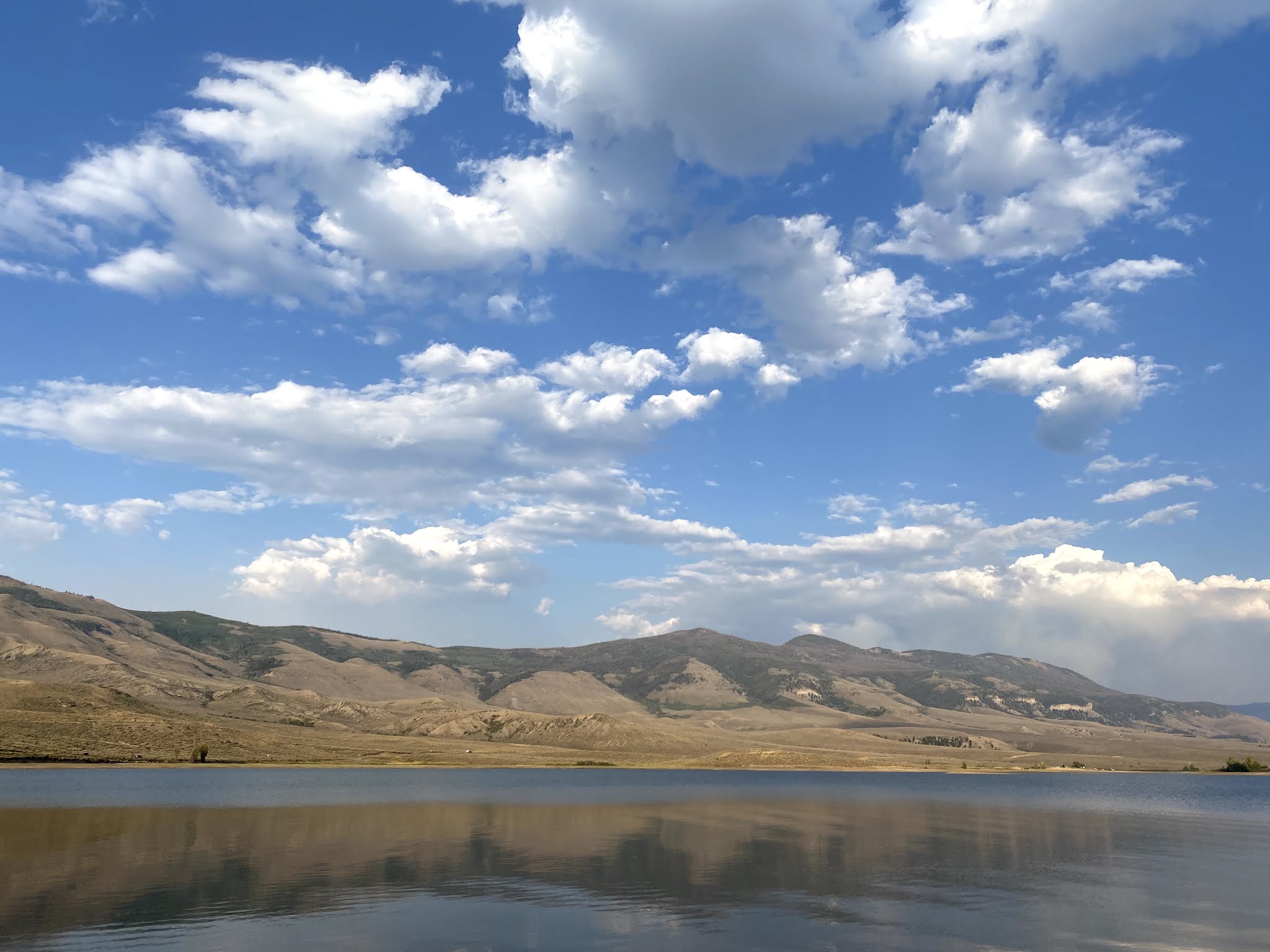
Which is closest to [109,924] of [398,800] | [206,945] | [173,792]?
[206,945]

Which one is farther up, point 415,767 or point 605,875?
point 605,875

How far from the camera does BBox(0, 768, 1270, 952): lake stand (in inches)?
1240

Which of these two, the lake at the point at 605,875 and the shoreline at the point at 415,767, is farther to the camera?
the shoreline at the point at 415,767

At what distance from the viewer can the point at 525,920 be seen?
33375mm

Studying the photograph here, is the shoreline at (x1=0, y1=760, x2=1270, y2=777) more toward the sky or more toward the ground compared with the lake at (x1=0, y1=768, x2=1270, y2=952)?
more toward the ground

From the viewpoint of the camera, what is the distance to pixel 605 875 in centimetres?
4438

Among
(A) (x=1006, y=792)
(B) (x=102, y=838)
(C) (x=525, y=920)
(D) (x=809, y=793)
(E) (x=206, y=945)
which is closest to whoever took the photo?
(E) (x=206, y=945)

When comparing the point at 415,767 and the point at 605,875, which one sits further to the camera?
the point at 415,767

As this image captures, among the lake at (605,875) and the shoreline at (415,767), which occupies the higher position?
the lake at (605,875)

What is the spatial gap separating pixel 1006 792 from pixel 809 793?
3731cm

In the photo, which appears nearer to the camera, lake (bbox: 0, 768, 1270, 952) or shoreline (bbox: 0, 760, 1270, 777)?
lake (bbox: 0, 768, 1270, 952)

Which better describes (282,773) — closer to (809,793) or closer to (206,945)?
(809,793)

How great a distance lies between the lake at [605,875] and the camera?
3148 centimetres

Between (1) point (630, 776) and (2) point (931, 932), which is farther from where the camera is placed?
(1) point (630, 776)
